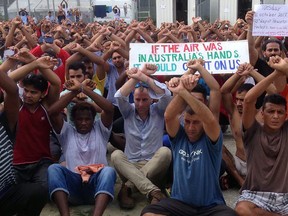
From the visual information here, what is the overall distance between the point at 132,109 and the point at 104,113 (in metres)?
0.37

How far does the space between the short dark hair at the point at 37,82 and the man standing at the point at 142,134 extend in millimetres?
751

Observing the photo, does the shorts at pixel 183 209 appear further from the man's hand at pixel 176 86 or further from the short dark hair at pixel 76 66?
the short dark hair at pixel 76 66

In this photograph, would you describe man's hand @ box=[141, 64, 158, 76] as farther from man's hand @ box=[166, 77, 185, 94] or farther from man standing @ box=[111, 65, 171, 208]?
man's hand @ box=[166, 77, 185, 94]

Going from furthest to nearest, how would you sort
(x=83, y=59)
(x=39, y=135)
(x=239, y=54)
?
1. (x=83, y=59)
2. (x=239, y=54)
3. (x=39, y=135)

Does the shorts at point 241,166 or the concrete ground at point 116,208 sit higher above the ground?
the shorts at point 241,166

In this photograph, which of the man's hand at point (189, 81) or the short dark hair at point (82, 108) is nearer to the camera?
the man's hand at point (189, 81)

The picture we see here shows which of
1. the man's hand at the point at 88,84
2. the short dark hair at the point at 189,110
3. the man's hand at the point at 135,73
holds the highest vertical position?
the man's hand at the point at 135,73

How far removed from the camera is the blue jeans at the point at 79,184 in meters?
3.96

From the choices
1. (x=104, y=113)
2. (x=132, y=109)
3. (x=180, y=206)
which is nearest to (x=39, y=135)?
(x=104, y=113)

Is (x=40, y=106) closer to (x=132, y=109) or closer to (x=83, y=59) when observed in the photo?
(x=132, y=109)

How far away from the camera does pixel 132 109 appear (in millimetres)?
4668

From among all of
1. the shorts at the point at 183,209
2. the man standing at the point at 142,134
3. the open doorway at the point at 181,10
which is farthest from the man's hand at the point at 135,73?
the open doorway at the point at 181,10

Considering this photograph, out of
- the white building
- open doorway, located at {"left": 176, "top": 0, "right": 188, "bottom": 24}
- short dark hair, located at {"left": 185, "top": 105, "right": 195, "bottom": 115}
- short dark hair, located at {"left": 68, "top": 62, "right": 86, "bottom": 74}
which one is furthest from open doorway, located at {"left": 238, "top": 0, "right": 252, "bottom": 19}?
short dark hair, located at {"left": 185, "top": 105, "right": 195, "bottom": 115}

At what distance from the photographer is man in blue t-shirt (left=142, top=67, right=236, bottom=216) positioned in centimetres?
356
